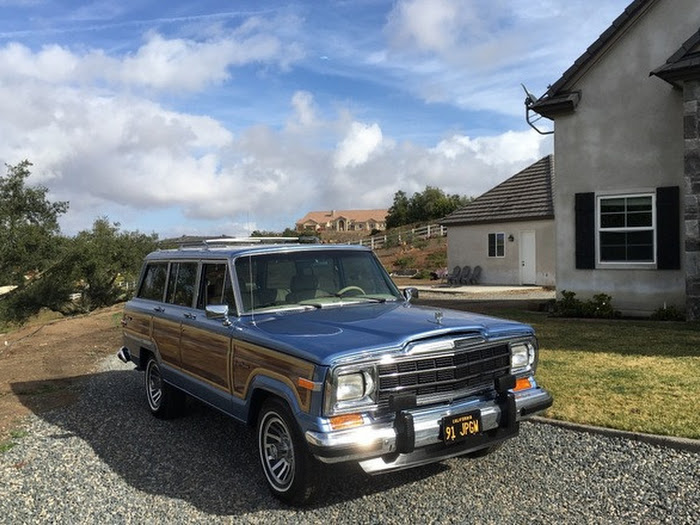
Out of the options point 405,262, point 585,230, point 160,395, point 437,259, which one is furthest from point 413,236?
point 160,395

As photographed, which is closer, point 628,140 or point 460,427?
point 460,427

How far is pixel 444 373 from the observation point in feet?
13.6

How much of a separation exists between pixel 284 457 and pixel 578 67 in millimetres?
10991

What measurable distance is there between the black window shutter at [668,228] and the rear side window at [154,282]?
9.29m

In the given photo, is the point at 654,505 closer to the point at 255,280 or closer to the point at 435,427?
the point at 435,427

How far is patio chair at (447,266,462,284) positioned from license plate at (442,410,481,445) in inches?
887

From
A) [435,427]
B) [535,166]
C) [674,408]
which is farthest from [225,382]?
[535,166]

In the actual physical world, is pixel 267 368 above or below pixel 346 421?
above

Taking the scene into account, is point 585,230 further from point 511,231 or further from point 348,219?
point 348,219

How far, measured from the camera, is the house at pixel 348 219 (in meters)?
140

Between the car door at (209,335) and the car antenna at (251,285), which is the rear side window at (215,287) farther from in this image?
the car antenna at (251,285)

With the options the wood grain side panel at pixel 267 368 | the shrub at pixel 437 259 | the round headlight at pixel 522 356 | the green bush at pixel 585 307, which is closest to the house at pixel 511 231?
the shrub at pixel 437 259

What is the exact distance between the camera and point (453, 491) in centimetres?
434

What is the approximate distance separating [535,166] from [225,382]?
76.8 feet
